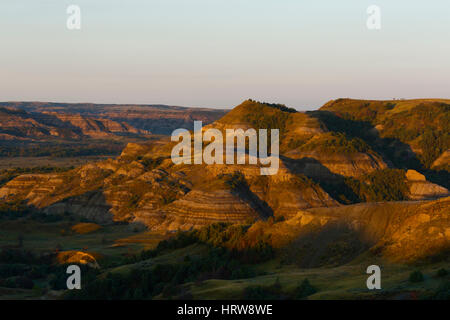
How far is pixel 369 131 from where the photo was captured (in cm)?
13712

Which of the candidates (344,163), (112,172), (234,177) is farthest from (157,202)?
(344,163)

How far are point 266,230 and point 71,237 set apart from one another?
38.7m

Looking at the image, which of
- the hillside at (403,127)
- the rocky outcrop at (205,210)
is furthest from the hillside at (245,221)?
the hillside at (403,127)

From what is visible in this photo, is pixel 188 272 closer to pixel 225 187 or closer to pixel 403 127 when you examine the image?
pixel 225 187

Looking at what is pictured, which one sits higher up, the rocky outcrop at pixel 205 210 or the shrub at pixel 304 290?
the shrub at pixel 304 290

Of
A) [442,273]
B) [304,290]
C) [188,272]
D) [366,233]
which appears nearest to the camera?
[442,273]

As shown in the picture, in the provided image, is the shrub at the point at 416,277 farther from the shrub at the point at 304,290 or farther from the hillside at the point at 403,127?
the hillside at the point at 403,127

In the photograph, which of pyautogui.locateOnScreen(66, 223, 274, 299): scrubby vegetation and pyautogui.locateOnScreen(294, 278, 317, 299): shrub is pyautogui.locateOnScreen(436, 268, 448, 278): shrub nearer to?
pyautogui.locateOnScreen(294, 278, 317, 299): shrub

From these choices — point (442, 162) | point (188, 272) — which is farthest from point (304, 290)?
point (442, 162)

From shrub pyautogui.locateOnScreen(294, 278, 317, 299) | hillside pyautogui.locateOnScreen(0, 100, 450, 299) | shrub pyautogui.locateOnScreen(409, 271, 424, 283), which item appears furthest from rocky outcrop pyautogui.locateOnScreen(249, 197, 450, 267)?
shrub pyautogui.locateOnScreen(294, 278, 317, 299)

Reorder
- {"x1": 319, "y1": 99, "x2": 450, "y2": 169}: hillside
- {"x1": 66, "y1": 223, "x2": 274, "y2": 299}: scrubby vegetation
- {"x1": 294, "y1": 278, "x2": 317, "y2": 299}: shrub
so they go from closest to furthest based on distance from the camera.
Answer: {"x1": 294, "y1": 278, "x2": 317, "y2": 299}: shrub → {"x1": 66, "y1": 223, "x2": 274, "y2": 299}: scrubby vegetation → {"x1": 319, "y1": 99, "x2": 450, "y2": 169}: hillside

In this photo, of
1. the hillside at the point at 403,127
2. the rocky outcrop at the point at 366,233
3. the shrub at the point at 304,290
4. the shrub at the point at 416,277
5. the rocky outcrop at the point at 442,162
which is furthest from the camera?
the hillside at the point at 403,127

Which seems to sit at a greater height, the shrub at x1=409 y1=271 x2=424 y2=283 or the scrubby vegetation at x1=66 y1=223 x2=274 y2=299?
the shrub at x1=409 y1=271 x2=424 y2=283

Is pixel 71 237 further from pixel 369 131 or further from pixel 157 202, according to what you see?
pixel 369 131
